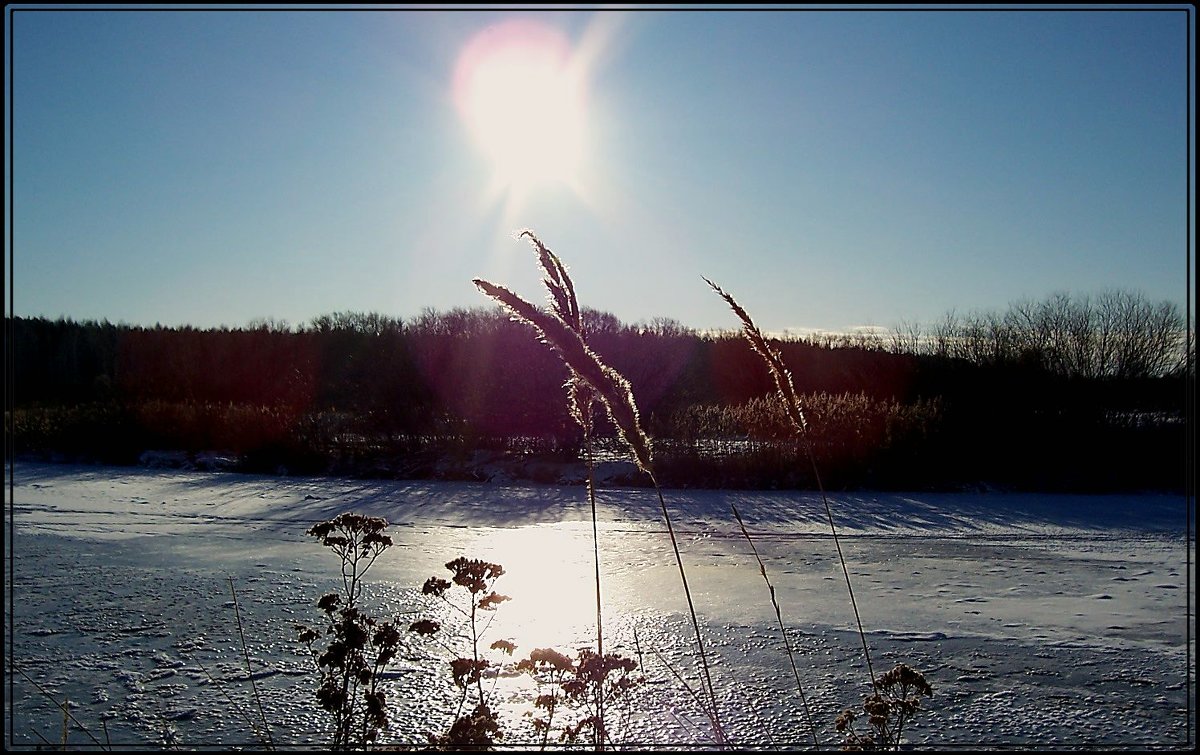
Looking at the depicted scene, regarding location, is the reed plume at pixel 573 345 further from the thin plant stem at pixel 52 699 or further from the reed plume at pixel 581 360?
the thin plant stem at pixel 52 699

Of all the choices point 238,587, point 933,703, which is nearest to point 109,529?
point 238,587

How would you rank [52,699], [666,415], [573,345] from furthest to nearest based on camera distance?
[666,415]
[52,699]
[573,345]

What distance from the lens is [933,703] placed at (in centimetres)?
351

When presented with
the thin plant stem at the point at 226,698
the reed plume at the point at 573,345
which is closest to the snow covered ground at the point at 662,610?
the thin plant stem at the point at 226,698

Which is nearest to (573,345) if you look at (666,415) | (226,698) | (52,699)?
(226,698)

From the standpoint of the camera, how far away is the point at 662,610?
15.9 feet

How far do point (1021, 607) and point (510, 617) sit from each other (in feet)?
9.60

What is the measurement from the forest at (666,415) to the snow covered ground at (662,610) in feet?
5.42

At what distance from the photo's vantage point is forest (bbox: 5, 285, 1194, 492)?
1069 cm

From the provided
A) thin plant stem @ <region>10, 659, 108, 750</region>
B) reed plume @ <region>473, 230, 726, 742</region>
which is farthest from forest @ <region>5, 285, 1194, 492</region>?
reed plume @ <region>473, 230, 726, 742</region>

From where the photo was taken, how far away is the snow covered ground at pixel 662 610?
3.33 meters

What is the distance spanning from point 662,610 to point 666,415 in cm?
Result: 781

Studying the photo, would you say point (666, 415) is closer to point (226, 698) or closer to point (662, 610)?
point (662, 610)

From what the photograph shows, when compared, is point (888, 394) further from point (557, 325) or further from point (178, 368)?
point (557, 325)
